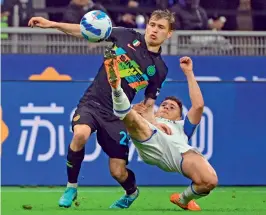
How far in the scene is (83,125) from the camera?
10922mm

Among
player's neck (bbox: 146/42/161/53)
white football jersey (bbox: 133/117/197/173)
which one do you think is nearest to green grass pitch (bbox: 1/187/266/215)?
white football jersey (bbox: 133/117/197/173)

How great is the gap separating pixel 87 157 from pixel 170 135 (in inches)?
151

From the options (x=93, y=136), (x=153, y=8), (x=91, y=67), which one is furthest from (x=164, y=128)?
(x=153, y=8)

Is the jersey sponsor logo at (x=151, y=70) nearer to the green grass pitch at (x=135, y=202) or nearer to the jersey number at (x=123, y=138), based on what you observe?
the jersey number at (x=123, y=138)

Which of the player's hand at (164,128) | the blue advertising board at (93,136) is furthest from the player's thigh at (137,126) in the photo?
the blue advertising board at (93,136)

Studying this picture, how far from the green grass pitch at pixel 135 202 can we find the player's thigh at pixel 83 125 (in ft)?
2.38

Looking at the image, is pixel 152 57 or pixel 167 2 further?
pixel 167 2

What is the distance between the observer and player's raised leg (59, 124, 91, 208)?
35.5ft

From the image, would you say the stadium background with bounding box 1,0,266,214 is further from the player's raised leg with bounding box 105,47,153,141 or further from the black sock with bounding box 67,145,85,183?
the player's raised leg with bounding box 105,47,153,141

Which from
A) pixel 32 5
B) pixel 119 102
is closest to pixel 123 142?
pixel 119 102

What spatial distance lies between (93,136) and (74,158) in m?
3.77

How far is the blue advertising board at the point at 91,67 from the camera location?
16.5 m

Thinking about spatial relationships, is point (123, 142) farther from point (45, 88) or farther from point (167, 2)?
point (167, 2)

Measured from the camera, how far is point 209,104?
593 inches
